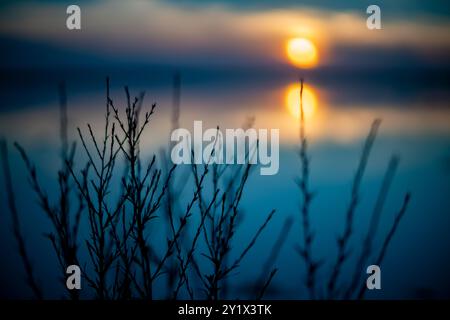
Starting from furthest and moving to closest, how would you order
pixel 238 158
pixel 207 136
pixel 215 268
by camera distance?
pixel 207 136
pixel 238 158
pixel 215 268

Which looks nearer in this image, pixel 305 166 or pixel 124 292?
pixel 124 292

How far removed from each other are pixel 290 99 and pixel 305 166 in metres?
1.05

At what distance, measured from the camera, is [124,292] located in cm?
198

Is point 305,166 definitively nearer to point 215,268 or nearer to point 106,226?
point 215,268

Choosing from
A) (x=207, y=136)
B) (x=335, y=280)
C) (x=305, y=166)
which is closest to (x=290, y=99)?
(x=207, y=136)
